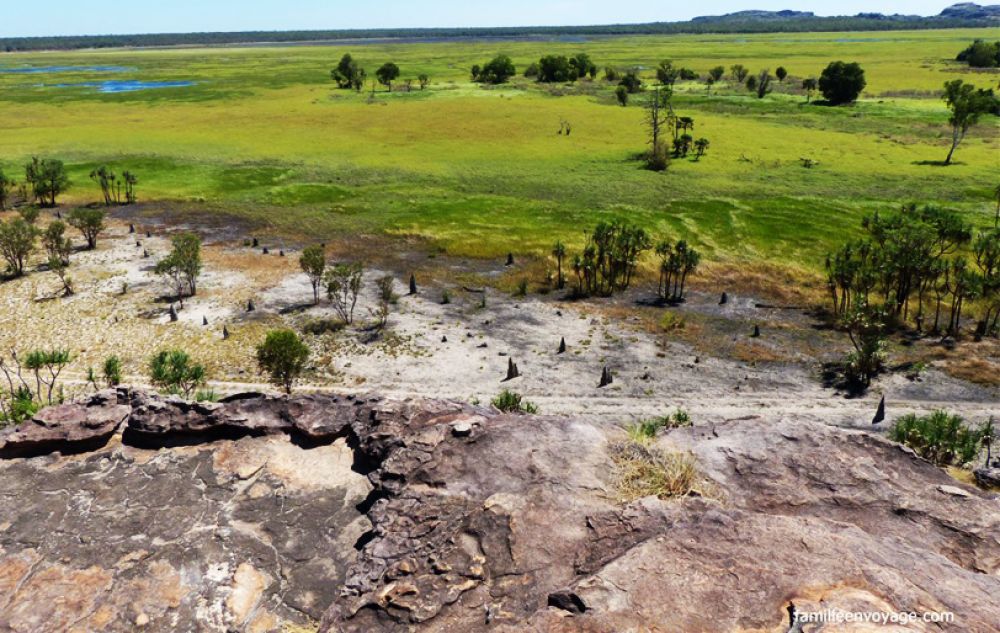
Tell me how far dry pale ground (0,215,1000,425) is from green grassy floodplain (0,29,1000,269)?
51.5 ft

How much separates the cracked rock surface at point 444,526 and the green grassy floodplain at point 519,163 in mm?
42801

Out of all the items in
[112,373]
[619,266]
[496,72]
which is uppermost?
[496,72]

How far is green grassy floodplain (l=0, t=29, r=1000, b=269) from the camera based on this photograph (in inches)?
2660

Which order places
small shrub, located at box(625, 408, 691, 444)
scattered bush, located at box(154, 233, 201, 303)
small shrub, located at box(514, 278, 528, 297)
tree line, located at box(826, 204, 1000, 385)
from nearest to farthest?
small shrub, located at box(625, 408, 691, 444) → tree line, located at box(826, 204, 1000, 385) → scattered bush, located at box(154, 233, 201, 303) → small shrub, located at box(514, 278, 528, 297)

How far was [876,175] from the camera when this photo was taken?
270 feet

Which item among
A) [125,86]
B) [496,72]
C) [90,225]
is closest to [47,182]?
Answer: [90,225]

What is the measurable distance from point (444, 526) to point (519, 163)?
269ft

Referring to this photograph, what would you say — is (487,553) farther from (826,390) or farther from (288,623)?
(826,390)

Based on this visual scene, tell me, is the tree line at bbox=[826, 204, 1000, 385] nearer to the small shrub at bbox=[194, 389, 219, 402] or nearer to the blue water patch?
the small shrub at bbox=[194, 389, 219, 402]

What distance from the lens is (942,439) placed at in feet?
94.7

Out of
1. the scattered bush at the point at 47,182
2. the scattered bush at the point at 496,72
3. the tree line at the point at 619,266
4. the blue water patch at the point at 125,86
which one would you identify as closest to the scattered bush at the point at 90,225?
the scattered bush at the point at 47,182

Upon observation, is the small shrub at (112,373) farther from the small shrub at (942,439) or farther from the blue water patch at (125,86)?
the blue water patch at (125,86)

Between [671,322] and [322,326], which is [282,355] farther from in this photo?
[671,322]

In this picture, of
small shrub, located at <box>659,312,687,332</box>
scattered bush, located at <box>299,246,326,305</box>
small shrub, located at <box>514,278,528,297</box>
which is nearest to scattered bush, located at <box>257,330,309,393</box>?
scattered bush, located at <box>299,246,326,305</box>
